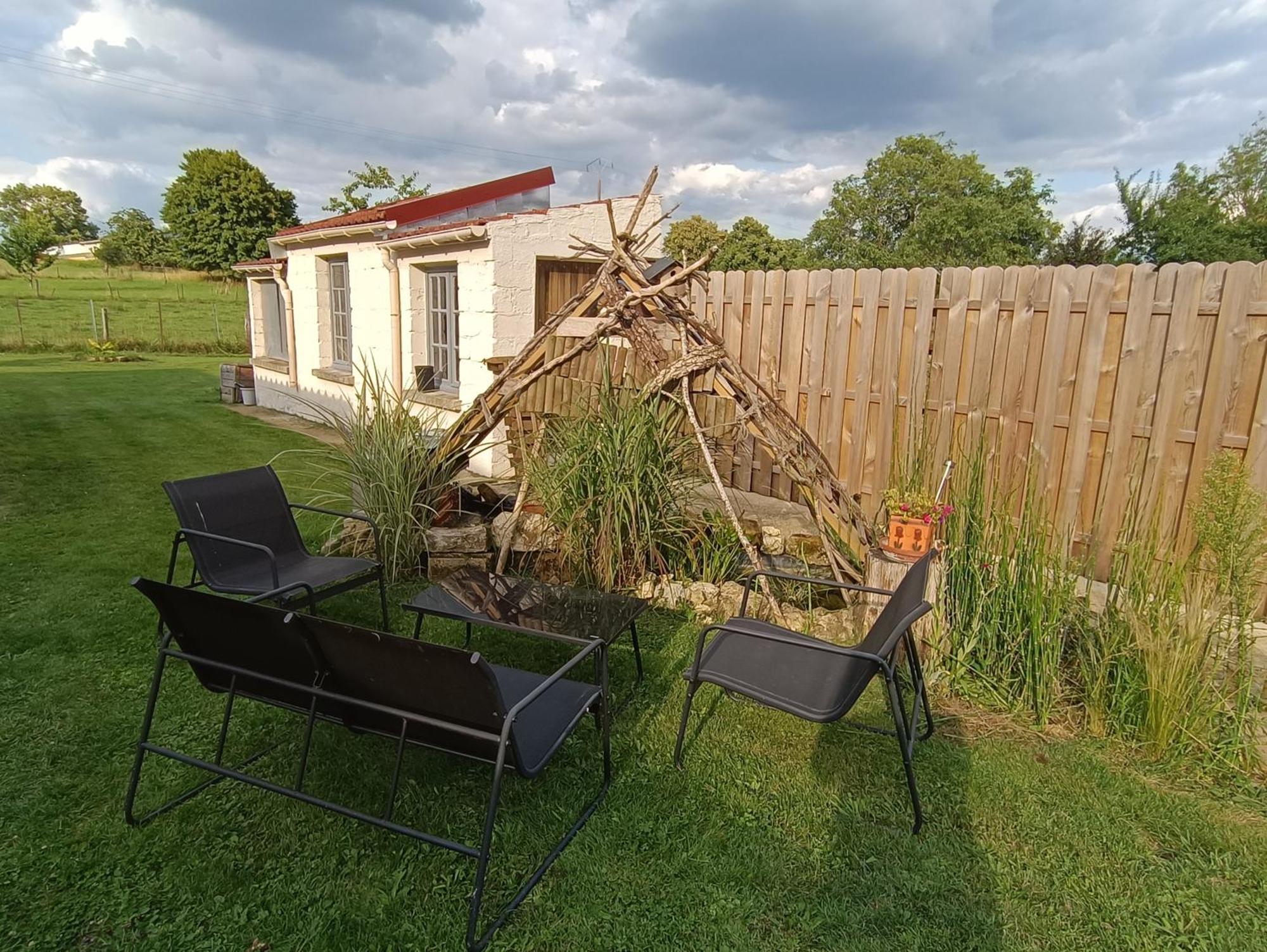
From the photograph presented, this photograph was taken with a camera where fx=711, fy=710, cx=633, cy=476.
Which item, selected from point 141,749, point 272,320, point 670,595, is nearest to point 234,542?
point 141,749

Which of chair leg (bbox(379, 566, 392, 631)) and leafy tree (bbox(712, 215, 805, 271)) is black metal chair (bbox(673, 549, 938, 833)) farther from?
leafy tree (bbox(712, 215, 805, 271))

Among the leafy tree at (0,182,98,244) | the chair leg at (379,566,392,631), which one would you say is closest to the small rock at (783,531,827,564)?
the chair leg at (379,566,392,631)

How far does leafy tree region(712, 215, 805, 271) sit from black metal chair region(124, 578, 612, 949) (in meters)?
21.2

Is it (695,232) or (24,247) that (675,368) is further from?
(24,247)

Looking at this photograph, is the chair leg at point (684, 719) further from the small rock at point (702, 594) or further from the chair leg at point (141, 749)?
the chair leg at point (141, 749)

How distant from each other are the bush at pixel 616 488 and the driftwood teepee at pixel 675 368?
0.68ft

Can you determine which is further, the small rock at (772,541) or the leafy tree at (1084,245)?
the leafy tree at (1084,245)

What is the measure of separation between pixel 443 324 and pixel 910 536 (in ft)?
21.8

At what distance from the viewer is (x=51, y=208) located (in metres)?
46.4

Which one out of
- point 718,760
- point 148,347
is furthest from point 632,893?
point 148,347

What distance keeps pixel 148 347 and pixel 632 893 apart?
23046 millimetres

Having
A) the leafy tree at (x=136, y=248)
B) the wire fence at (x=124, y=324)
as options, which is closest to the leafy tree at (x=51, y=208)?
the leafy tree at (x=136, y=248)

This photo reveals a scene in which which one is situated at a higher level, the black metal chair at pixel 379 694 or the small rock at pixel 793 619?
the black metal chair at pixel 379 694

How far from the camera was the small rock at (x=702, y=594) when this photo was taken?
4180 millimetres
